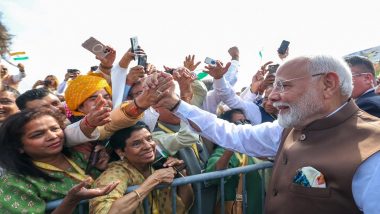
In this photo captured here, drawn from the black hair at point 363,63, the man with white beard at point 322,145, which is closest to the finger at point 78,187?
the man with white beard at point 322,145

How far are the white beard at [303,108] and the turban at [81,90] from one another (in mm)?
1709

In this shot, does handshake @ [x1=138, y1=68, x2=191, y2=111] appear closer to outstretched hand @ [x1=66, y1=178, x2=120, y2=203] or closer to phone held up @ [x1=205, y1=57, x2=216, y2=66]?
outstretched hand @ [x1=66, y1=178, x2=120, y2=203]

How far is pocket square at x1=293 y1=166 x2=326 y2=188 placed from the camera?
5.34 ft

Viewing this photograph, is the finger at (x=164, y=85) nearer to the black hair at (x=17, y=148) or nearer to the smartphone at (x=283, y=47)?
the black hair at (x=17, y=148)

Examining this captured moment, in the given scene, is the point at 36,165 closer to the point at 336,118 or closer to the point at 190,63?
the point at 336,118

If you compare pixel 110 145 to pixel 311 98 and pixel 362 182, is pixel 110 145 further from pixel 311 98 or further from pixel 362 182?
pixel 362 182

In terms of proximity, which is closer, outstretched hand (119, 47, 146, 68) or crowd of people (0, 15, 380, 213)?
crowd of people (0, 15, 380, 213)

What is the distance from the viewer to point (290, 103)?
196cm

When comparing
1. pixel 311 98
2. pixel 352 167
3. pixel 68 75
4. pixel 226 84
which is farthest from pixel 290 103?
pixel 68 75

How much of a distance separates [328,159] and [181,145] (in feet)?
4.59

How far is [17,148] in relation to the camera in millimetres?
2195

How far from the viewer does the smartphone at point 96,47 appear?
131 inches

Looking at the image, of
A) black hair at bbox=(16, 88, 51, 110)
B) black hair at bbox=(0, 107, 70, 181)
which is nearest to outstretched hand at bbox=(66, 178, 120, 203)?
black hair at bbox=(0, 107, 70, 181)

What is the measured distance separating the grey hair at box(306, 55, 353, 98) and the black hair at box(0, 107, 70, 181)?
1.76 metres
